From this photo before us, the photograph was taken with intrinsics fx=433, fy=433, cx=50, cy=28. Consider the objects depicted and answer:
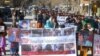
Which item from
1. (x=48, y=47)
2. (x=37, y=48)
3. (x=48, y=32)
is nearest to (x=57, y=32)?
(x=48, y=32)

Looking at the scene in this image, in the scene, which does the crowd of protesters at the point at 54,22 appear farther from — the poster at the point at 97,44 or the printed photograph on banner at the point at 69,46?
the printed photograph on banner at the point at 69,46

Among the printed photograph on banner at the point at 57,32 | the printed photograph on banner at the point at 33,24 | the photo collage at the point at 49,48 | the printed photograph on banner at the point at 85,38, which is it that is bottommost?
the photo collage at the point at 49,48

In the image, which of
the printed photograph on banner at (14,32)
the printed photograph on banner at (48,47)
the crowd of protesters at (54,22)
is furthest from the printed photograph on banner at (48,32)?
the printed photograph on banner at (14,32)

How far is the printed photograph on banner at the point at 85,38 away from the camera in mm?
11266

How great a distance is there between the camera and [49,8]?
11297 mm

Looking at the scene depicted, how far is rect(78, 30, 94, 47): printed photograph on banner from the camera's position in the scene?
11266mm

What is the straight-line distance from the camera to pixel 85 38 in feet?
37.0

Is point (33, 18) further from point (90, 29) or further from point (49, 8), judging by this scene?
point (90, 29)

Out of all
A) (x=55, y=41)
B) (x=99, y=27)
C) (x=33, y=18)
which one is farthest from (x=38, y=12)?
(x=99, y=27)

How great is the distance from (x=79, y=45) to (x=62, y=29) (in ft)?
2.05

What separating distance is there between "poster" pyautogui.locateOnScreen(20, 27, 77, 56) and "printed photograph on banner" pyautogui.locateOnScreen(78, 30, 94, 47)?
18cm

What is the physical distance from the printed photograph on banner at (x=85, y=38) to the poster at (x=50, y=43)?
0.59 ft

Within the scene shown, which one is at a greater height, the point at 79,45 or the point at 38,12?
the point at 38,12

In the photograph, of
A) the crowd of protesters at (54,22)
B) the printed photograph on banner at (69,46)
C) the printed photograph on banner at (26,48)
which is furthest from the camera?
the crowd of protesters at (54,22)
